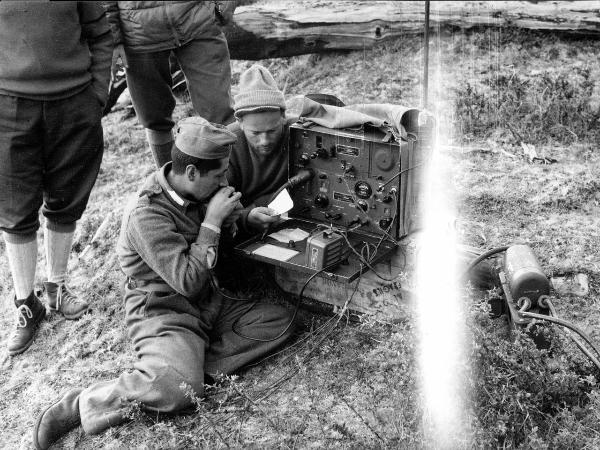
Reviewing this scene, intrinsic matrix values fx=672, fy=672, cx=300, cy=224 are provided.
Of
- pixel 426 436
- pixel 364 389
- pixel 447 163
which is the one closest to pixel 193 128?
pixel 364 389

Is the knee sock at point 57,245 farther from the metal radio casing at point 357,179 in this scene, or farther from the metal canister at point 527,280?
the metal canister at point 527,280

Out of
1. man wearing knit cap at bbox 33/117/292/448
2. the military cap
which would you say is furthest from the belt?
the military cap

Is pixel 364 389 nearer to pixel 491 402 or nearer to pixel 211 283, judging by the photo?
pixel 491 402

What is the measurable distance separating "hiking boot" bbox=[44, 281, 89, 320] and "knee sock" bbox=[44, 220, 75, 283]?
0.06 meters

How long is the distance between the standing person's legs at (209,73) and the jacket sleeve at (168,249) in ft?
5.00

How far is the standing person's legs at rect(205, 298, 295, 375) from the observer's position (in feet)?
13.3

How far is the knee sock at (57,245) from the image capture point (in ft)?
15.3

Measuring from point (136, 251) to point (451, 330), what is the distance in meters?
1.82

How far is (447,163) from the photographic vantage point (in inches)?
227

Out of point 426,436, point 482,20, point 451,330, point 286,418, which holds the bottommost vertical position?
point 286,418

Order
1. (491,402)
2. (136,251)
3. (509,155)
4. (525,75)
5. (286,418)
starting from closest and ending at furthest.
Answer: (491,402), (286,418), (136,251), (509,155), (525,75)

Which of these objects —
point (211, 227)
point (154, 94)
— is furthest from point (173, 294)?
point (154, 94)

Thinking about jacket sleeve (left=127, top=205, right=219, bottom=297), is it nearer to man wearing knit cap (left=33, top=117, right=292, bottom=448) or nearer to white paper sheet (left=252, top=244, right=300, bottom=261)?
man wearing knit cap (left=33, top=117, right=292, bottom=448)

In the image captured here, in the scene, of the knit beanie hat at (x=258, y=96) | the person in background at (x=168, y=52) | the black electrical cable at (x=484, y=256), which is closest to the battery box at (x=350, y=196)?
the knit beanie hat at (x=258, y=96)
